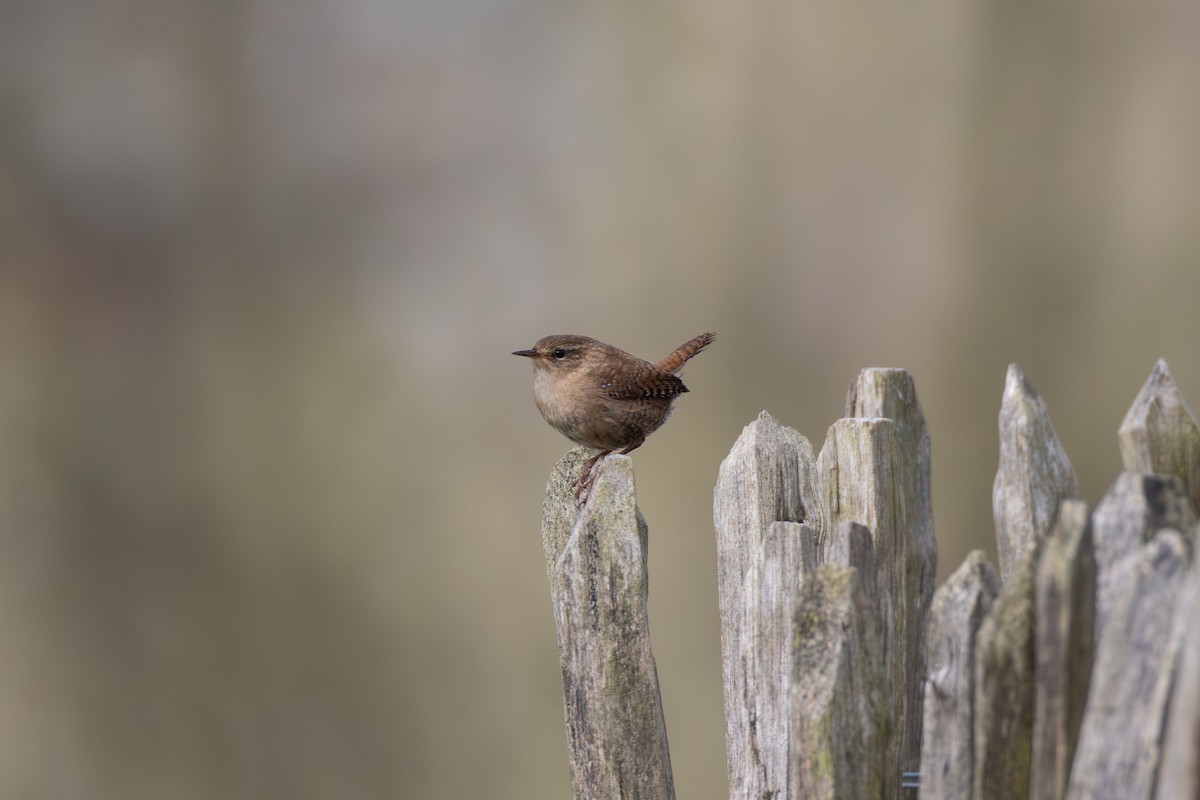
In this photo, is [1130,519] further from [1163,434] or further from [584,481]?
[584,481]

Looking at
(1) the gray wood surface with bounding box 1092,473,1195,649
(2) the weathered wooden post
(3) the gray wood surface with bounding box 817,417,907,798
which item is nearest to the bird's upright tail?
(2) the weathered wooden post

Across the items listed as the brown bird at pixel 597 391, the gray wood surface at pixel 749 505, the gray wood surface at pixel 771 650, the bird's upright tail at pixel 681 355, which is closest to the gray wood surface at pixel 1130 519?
the gray wood surface at pixel 771 650

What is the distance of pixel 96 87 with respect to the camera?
4113mm

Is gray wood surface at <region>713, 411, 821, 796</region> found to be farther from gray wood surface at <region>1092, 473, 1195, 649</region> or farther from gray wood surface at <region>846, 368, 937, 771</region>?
gray wood surface at <region>1092, 473, 1195, 649</region>

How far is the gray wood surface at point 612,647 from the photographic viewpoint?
1.54 m

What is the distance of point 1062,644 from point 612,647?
71 cm

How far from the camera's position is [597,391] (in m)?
2.78

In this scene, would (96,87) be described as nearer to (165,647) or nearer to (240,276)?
(240,276)

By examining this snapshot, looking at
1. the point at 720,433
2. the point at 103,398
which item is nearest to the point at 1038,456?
the point at 720,433

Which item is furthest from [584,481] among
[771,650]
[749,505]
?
[771,650]

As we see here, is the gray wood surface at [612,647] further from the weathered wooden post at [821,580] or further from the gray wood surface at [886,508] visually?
the gray wood surface at [886,508]

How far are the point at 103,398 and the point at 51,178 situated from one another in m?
0.94

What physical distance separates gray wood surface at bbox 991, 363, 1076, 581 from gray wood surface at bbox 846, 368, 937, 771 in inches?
9.9

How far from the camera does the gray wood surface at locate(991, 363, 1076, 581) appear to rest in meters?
1.30
